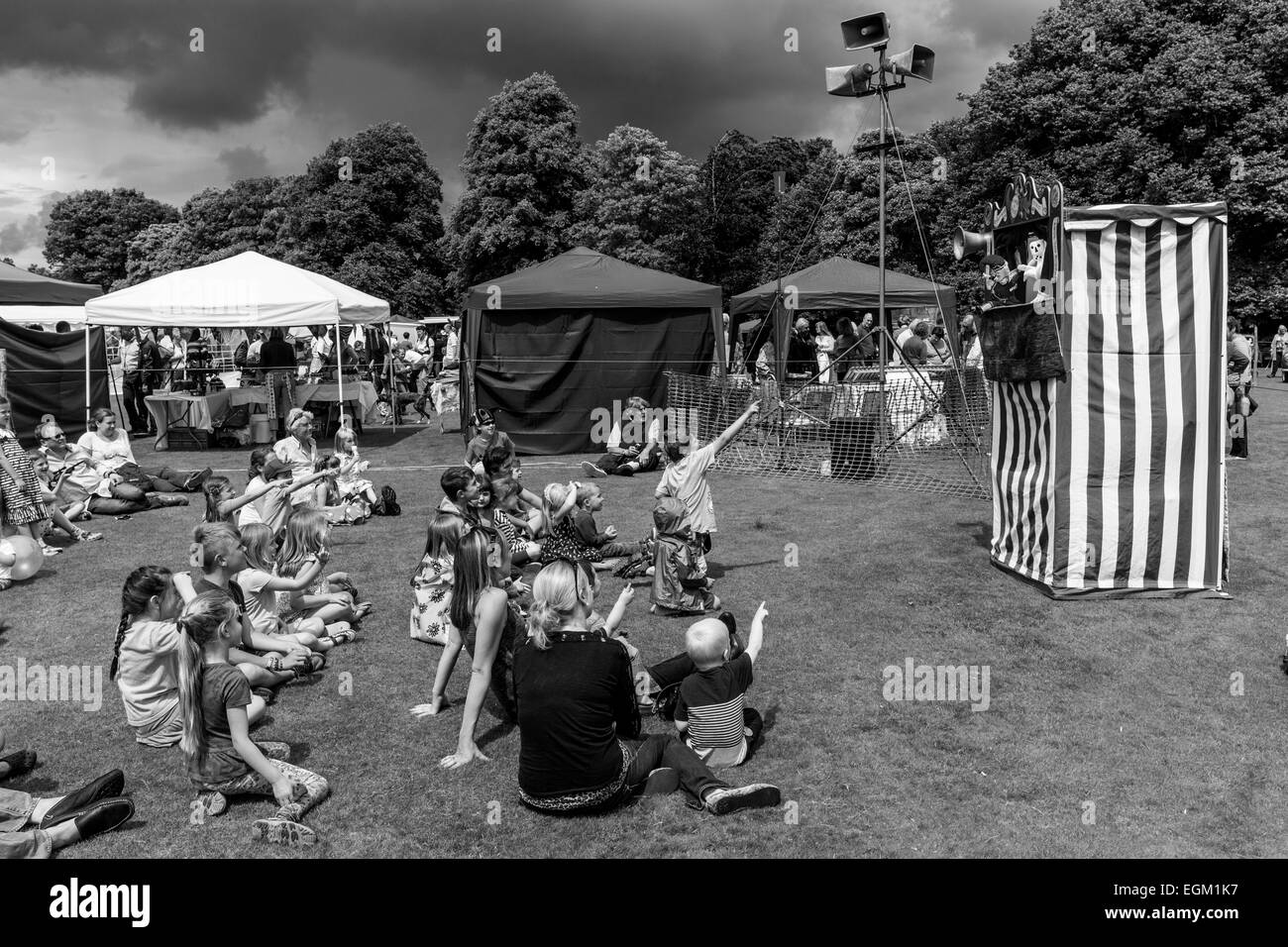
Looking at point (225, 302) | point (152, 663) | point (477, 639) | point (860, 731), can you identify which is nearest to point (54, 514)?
point (152, 663)

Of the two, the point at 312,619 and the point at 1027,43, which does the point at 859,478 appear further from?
the point at 1027,43

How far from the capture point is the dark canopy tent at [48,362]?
713 inches

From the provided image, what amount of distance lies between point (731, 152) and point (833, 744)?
53987 mm

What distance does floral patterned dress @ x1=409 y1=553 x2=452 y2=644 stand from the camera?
288 inches

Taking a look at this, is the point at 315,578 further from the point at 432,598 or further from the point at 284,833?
the point at 284,833

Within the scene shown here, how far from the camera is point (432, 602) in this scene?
7.44 metres

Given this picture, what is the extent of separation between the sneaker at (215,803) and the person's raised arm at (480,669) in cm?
110

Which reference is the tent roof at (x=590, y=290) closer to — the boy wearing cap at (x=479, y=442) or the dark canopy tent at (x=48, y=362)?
the boy wearing cap at (x=479, y=442)

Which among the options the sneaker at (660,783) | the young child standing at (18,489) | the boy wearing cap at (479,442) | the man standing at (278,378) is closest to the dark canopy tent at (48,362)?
the man standing at (278,378)

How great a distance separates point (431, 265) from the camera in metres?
52.4

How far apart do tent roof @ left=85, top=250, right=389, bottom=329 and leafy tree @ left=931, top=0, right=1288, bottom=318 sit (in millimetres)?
25207

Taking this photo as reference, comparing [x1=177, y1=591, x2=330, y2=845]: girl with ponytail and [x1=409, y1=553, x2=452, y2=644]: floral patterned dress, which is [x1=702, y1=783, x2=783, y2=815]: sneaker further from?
[x1=409, y1=553, x2=452, y2=644]: floral patterned dress

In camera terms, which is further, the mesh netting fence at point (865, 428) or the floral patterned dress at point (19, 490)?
the mesh netting fence at point (865, 428)

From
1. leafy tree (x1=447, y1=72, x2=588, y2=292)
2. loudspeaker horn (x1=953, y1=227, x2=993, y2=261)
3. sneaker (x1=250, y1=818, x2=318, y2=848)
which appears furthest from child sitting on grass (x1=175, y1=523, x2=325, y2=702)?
leafy tree (x1=447, y1=72, x2=588, y2=292)
